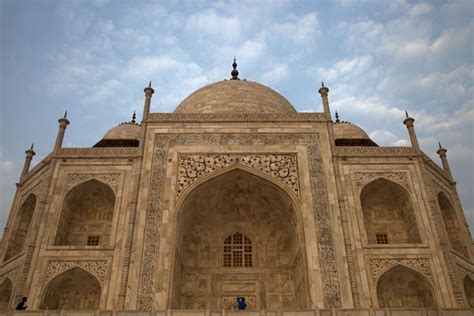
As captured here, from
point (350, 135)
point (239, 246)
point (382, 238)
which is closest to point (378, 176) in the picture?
point (382, 238)

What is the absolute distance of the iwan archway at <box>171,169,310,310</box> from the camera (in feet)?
52.1

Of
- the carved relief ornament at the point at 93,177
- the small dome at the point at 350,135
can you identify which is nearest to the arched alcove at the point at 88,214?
the carved relief ornament at the point at 93,177

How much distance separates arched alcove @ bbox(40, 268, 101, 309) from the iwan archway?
2.81 meters

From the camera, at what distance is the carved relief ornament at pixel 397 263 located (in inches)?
555

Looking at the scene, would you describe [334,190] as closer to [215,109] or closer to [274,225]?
[274,225]

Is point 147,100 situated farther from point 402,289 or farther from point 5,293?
point 402,289

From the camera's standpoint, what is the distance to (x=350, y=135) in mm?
20938

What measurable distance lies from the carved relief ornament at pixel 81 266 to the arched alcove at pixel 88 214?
128cm

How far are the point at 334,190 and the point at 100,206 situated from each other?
893 centimetres

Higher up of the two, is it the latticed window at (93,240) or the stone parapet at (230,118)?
the stone parapet at (230,118)

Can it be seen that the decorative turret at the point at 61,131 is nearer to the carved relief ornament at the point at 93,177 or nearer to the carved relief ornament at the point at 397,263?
the carved relief ornament at the point at 93,177

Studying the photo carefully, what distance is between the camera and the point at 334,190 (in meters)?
15.6

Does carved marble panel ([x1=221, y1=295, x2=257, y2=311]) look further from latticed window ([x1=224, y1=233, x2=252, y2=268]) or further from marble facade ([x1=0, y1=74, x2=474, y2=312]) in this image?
latticed window ([x1=224, y1=233, x2=252, y2=268])

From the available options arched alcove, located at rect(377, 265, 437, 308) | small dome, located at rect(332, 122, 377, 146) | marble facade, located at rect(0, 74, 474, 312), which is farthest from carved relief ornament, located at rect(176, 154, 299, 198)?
small dome, located at rect(332, 122, 377, 146)
